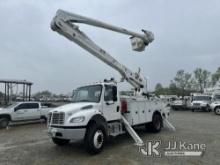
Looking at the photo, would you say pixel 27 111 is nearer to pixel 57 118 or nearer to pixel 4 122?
pixel 4 122

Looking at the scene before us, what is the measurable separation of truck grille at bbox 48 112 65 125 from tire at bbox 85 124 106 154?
904 millimetres

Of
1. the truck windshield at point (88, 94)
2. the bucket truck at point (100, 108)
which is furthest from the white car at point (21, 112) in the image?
the truck windshield at point (88, 94)

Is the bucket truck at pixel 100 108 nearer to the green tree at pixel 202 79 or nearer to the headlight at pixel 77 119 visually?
the headlight at pixel 77 119

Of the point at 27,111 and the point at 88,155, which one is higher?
the point at 27,111

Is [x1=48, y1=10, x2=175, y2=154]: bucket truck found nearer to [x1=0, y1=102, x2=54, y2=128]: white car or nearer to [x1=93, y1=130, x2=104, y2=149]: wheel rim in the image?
[x1=93, y1=130, x2=104, y2=149]: wheel rim

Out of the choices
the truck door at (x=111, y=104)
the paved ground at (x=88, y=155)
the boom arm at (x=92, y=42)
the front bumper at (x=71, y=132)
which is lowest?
the paved ground at (x=88, y=155)

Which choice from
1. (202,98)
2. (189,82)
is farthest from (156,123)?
(189,82)

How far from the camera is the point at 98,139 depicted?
27.4 ft

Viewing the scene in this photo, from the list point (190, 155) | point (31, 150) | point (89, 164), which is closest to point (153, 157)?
point (190, 155)

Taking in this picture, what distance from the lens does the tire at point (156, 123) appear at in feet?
40.6

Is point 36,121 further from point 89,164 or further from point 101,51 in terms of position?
point 89,164

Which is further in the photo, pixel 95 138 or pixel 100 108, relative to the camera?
pixel 100 108

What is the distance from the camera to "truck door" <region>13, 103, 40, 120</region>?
16.8 m

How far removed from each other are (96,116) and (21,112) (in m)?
10.1
